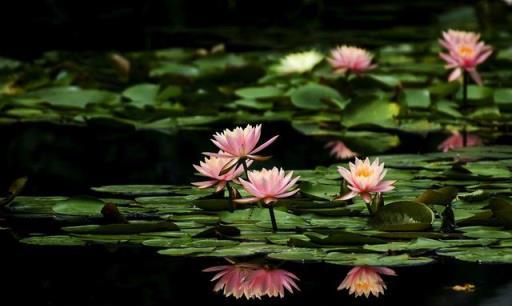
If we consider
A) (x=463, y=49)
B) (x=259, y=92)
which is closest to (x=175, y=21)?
(x=259, y=92)

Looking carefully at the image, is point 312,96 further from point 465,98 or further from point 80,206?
point 80,206

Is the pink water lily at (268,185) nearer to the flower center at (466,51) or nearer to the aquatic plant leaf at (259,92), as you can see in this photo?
the flower center at (466,51)

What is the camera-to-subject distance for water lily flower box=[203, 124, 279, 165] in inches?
116

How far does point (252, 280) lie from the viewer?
262cm

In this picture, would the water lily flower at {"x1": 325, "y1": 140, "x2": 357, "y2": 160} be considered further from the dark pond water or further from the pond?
the dark pond water

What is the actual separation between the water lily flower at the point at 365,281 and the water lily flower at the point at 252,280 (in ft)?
0.37

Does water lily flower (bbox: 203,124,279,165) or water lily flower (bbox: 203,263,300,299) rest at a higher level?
water lily flower (bbox: 203,124,279,165)

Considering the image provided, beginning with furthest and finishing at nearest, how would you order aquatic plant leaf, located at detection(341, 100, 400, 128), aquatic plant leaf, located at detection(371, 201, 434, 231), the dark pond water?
aquatic plant leaf, located at detection(341, 100, 400, 128), aquatic plant leaf, located at detection(371, 201, 434, 231), the dark pond water

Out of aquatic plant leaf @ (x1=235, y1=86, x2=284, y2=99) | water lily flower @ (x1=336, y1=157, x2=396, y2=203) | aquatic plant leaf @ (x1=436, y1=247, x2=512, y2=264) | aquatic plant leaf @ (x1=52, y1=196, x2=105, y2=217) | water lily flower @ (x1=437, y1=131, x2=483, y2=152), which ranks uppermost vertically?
aquatic plant leaf @ (x1=235, y1=86, x2=284, y2=99)

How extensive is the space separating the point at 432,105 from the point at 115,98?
4.54 ft

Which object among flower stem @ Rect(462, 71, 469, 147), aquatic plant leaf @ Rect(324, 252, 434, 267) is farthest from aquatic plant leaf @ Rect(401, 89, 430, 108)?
aquatic plant leaf @ Rect(324, 252, 434, 267)

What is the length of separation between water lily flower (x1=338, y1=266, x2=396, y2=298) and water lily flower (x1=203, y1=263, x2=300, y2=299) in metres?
A: 0.11

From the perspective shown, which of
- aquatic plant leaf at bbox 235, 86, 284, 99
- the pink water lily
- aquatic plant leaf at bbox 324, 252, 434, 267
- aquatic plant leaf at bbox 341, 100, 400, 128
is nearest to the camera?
aquatic plant leaf at bbox 324, 252, 434, 267

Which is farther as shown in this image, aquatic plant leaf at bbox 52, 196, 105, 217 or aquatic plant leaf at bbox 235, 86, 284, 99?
aquatic plant leaf at bbox 235, 86, 284, 99
